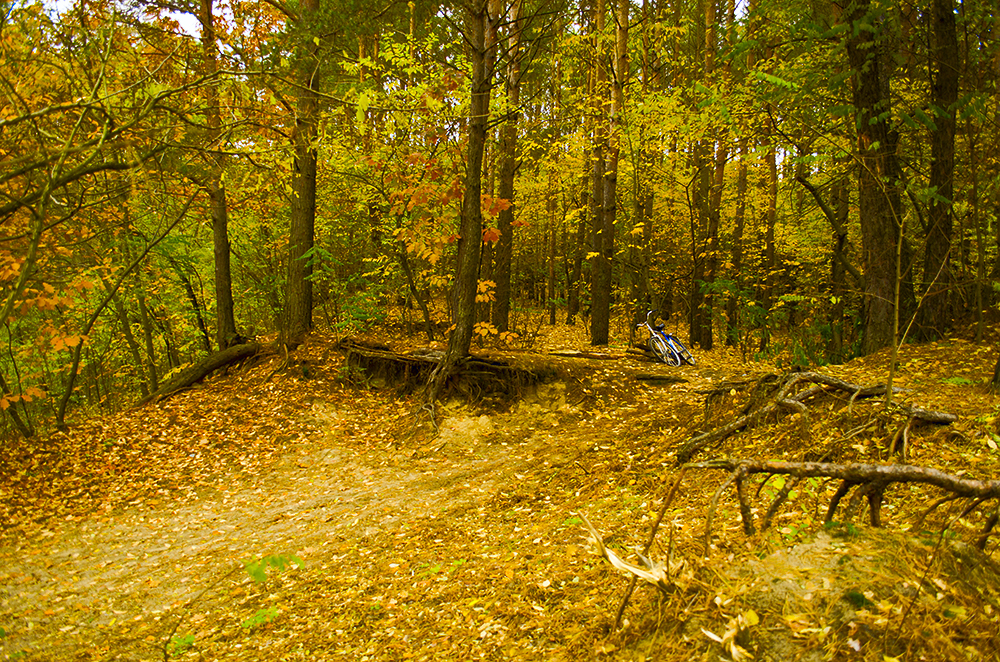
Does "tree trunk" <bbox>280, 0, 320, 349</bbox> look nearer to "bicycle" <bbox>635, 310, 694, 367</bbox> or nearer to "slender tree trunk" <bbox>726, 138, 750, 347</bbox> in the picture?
"bicycle" <bbox>635, 310, 694, 367</bbox>

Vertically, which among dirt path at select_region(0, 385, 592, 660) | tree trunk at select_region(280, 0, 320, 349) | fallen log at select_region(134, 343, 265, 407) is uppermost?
tree trunk at select_region(280, 0, 320, 349)

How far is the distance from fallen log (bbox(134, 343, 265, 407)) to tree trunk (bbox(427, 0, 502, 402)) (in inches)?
164

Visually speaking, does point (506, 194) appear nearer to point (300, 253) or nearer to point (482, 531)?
point (300, 253)

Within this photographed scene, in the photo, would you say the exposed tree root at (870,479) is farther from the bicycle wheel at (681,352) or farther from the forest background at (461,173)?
the bicycle wheel at (681,352)

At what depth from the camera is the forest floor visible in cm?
218

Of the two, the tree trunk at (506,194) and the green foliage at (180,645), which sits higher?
the tree trunk at (506,194)

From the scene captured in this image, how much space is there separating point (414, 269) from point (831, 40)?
8.68m

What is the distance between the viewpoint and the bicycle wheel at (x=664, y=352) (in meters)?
9.40

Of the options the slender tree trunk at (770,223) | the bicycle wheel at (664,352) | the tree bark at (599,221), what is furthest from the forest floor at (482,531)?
the slender tree trunk at (770,223)

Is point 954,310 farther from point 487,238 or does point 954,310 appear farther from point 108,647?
point 108,647

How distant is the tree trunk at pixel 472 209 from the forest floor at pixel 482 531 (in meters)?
0.85

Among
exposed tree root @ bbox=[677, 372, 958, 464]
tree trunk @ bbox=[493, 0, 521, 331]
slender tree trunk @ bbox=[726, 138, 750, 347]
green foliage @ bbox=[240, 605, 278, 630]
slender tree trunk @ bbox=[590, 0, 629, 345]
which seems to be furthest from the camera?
slender tree trunk @ bbox=[726, 138, 750, 347]

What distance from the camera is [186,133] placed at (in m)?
4.95

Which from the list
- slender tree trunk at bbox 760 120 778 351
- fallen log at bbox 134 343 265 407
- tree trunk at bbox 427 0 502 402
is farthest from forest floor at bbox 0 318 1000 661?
slender tree trunk at bbox 760 120 778 351
